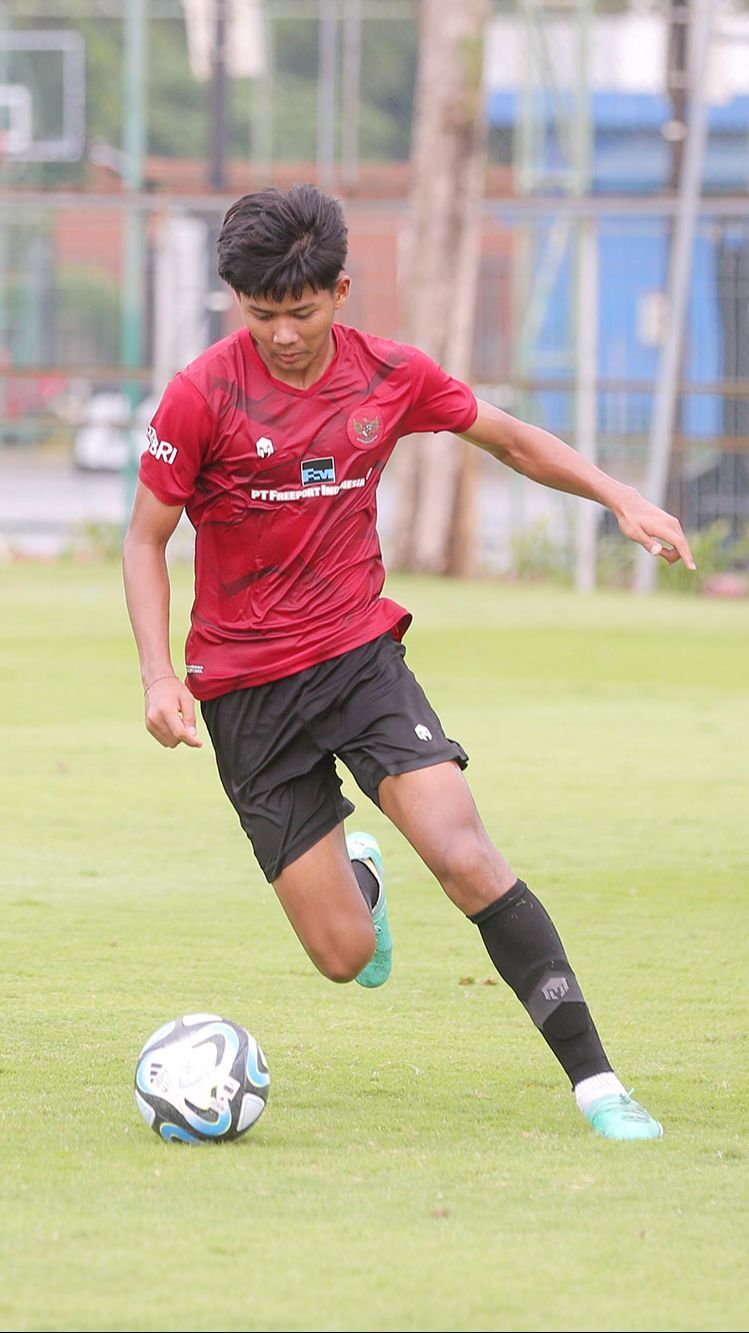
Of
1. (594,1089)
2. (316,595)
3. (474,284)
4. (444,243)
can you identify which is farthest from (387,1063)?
(474,284)

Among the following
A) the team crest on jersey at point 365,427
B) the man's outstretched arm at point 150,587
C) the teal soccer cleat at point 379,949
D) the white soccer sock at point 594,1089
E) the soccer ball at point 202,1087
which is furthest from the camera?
the teal soccer cleat at point 379,949

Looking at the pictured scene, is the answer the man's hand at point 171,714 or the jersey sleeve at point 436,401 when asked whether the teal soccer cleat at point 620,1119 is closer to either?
the man's hand at point 171,714

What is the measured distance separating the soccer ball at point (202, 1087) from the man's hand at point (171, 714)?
64 cm

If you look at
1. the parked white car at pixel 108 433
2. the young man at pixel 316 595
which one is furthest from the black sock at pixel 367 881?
the parked white car at pixel 108 433

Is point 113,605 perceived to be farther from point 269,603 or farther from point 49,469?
point 269,603

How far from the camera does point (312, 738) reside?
534 cm

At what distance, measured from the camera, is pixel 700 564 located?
22.1 meters

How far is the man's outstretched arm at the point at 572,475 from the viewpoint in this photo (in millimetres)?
5172

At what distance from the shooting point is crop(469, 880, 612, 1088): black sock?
4.94 metres

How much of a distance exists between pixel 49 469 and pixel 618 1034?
21.5 m

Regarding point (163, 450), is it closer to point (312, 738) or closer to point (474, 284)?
point (312, 738)

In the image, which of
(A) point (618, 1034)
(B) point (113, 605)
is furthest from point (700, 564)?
(A) point (618, 1034)

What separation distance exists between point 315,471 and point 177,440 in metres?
0.34

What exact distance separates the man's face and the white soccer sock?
1.70 m
